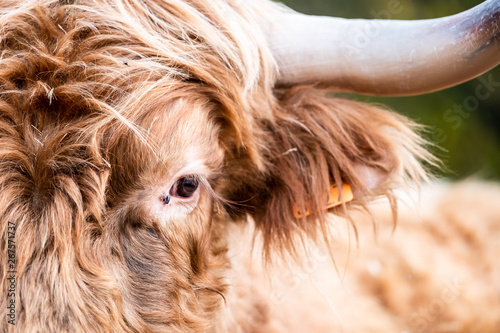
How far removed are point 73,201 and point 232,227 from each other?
0.82 m

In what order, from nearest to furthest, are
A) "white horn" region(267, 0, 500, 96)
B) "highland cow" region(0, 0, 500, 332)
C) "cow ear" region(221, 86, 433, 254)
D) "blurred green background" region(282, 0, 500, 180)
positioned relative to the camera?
"highland cow" region(0, 0, 500, 332) < "white horn" region(267, 0, 500, 96) < "cow ear" region(221, 86, 433, 254) < "blurred green background" region(282, 0, 500, 180)

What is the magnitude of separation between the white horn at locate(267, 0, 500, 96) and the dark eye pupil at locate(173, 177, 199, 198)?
644 mm

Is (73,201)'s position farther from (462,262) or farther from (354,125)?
(462,262)

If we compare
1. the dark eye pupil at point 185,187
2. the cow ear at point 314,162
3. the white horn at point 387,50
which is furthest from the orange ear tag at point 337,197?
the dark eye pupil at point 185,187

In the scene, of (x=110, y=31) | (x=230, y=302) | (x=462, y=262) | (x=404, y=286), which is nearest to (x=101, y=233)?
(x=110, y=31)

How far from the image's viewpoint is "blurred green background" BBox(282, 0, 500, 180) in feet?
24.4

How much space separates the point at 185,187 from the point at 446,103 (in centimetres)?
654

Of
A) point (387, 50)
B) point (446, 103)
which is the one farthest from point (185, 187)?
point (446, 103)

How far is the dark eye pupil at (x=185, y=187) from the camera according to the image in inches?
72.9

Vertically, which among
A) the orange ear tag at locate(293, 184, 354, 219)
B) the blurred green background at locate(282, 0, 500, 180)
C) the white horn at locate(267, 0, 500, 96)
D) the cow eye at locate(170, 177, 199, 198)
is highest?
the blurred green background at locate(282, 0, 500, 180)

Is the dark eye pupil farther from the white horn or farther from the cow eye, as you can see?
the white horn

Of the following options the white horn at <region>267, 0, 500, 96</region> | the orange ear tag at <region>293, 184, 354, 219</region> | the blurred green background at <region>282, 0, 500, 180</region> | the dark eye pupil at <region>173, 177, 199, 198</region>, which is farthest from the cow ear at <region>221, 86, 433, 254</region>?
the blurred green background at <region>282, 0, 500, 180</region>

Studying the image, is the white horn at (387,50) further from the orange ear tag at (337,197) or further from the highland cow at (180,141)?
the orange ear tag at (337,197)

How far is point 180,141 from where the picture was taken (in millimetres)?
1798
